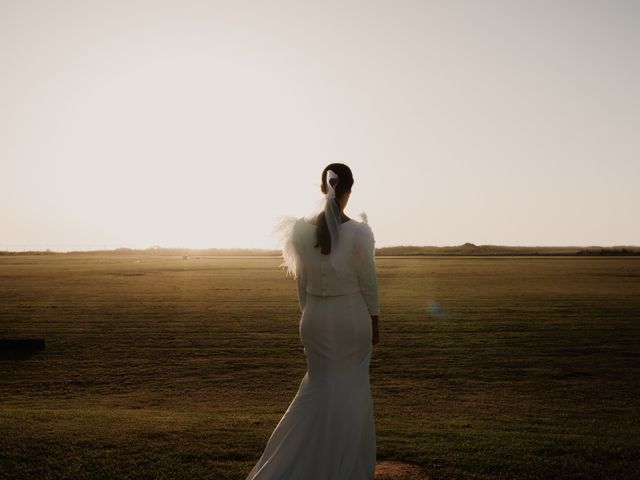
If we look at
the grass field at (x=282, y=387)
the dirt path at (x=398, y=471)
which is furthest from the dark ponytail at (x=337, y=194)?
the grass field at (x=282, y=387)

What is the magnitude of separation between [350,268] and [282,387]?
1011 cm

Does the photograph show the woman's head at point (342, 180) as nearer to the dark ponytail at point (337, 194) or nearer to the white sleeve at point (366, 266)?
the dark ponytail at point (337, 194)

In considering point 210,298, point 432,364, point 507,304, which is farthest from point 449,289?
point 432,364

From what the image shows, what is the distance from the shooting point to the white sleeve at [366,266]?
521 cm

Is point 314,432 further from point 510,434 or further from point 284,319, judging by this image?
point 284,319

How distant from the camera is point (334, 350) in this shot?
5328mm

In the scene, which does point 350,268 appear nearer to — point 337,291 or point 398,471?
point 337,291

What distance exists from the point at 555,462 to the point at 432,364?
949cm

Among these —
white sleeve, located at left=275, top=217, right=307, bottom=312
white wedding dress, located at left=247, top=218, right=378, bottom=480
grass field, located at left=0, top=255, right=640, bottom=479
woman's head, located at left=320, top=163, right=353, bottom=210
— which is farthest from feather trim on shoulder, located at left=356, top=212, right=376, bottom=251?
grass field, located at left=0, top=255, right=640, bottom=479

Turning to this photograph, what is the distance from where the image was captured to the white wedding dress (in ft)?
17.3

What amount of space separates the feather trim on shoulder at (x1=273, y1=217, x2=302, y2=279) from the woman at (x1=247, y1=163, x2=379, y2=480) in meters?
0.07

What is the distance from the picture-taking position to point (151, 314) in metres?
28.6

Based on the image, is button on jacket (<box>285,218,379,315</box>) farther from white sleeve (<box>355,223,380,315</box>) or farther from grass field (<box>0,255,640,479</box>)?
grass field (<box>0,255,640,479</box>)

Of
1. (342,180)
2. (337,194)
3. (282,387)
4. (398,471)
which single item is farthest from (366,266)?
(282,387)
